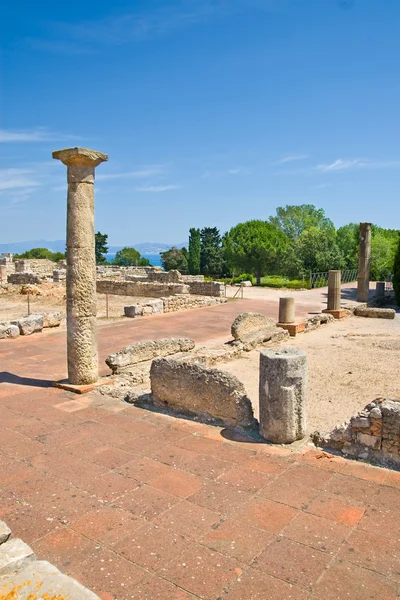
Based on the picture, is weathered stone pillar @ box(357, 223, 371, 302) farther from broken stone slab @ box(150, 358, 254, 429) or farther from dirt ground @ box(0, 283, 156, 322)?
broken stone slab @ box(150, 358, 254, 429)

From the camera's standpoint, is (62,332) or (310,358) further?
(62,332)

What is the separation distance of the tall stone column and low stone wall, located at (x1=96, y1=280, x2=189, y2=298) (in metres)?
17.3

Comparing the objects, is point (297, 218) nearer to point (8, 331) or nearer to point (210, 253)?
point (210, 253)

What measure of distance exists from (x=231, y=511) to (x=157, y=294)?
2178cm

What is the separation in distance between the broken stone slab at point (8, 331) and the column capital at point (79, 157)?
21.9 ft

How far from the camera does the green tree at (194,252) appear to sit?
182 ft

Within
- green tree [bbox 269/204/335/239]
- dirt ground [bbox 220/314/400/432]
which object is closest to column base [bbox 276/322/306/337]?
dirt ground [bbox 220/314/400/432]

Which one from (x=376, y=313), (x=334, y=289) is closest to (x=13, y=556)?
(x=334, y=289)

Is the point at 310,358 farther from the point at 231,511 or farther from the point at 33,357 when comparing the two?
the point at 231,511

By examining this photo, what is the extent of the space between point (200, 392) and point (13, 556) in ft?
11.9

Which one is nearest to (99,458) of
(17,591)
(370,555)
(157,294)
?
(17,591)

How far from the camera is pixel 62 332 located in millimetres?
14070

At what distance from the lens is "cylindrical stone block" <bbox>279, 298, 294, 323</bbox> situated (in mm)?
15586

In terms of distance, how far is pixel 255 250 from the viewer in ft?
128
